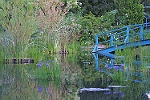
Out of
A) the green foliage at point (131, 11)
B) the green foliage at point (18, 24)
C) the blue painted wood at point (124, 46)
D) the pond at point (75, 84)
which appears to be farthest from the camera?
the green foliage at point (131, 11)

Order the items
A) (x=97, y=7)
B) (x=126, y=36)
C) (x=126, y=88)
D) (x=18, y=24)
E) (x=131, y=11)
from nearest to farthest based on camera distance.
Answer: (x=126, y=88) < (x=18, y=24) < (x=126, y=36) < (x=131, y=11) < (x=97, y=7)

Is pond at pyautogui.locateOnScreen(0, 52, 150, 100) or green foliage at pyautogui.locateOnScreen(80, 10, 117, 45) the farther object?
green foliage at pyautogui.locateOnScreen(80, 10, 117, 45)

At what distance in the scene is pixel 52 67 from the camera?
10.0 meters

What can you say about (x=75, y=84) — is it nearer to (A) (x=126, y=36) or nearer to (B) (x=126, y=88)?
(B) (x=126, y=88)

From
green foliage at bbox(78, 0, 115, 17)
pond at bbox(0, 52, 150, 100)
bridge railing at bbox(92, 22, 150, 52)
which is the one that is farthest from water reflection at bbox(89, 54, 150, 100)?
green foliage at bbox(78, 0, 115, 17)

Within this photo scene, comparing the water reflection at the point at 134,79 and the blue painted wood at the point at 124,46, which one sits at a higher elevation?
the blue painted wood at the point at 124,46

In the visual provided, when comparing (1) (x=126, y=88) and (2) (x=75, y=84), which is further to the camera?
(2) (x=75, y=84)

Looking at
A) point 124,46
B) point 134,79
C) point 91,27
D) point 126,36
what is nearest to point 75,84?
point 134,79

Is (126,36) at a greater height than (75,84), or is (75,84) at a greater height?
(126,36)

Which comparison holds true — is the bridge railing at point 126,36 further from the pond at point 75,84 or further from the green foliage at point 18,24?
the pond at point 75,84

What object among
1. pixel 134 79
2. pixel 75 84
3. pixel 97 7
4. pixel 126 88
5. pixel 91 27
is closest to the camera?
pixel 126 88

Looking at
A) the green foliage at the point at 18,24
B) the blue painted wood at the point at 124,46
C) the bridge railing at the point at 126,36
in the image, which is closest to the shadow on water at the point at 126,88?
the green foliage at the point at 18,24

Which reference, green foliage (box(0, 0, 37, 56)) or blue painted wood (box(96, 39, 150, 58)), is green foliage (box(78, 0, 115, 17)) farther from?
green foliage (box(0, 0, 37, 56))

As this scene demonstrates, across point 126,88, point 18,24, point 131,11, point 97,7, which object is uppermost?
point 97,7
